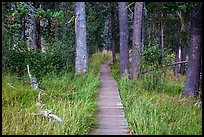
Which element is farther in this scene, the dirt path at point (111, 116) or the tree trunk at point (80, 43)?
the tree trunk at point (80, 43)

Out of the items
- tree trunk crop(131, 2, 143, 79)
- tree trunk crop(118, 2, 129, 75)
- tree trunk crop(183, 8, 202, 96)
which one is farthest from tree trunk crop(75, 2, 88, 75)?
tree trunk crop(183, 8, 202, 96)

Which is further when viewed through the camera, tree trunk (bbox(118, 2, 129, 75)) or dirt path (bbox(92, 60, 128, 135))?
tree trunk (bbox(118, 2, 129, 75))

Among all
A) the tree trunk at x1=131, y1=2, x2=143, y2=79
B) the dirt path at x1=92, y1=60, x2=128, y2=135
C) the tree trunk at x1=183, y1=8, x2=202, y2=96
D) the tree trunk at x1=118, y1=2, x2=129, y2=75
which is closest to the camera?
the dirt path at x1=92, y1=60, x2=128, y2=135

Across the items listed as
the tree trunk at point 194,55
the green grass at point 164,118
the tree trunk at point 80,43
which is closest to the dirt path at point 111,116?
the green grass at point 164,118

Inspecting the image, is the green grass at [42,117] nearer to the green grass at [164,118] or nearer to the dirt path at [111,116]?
the dirt path at [111,116]

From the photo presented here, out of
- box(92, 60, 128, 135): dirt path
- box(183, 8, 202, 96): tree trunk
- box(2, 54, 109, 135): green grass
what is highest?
box(183, 8, 202, 96): tree trunk

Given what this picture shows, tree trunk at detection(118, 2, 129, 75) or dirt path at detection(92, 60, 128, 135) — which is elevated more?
tree trunk at detection(118, 2, 129, 75)

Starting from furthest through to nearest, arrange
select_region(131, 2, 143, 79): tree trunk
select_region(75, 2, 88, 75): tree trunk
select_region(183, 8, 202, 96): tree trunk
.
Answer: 1. select_region(131, 2, 143, 79): tree trunk
2. select_region(75, 2, 88, 75): tree trunk
3. select_region(183, 8, 202, 96): tree trunk

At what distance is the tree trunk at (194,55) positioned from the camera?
332 inches

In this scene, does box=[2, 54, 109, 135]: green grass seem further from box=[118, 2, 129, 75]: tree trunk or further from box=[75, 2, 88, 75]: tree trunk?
box=[118, 2, 129, 75]: tree trunk

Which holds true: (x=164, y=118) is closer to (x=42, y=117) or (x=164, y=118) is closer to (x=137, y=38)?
(x=42, y=117)

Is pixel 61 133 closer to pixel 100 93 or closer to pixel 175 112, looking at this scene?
pixel 175 112

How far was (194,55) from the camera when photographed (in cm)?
868

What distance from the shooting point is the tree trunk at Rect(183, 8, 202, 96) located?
843 cm
